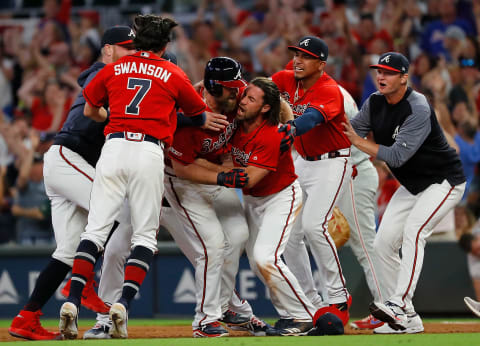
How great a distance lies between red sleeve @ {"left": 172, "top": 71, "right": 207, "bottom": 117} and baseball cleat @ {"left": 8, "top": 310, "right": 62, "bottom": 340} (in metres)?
1.76

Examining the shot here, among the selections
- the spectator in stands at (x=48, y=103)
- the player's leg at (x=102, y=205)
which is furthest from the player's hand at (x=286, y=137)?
the spectator in stands at (x=48, y=103)

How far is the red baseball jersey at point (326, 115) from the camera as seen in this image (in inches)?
228

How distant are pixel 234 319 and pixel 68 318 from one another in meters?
1.52

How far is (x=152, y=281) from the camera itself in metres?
8.02

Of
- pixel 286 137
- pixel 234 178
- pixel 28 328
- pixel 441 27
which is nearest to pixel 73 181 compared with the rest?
pixel 28 328

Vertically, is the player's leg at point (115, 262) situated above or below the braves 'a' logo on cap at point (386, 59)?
below

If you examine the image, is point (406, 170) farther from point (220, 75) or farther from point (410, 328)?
point (220, 75)

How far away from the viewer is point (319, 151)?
5.97 m

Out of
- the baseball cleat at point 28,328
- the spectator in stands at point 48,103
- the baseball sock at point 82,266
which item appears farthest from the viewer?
the spectator in stands at point 48,103

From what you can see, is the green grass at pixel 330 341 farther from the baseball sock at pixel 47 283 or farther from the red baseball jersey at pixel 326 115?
the red baseball jersey at pixel 326 115

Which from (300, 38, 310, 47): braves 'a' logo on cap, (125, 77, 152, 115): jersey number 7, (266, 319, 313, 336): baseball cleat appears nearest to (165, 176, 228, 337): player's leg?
(266, 319, 313, 336): baseball cleat

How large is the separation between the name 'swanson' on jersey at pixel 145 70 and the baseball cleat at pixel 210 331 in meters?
1.74

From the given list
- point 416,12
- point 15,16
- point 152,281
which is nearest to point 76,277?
point 152,281

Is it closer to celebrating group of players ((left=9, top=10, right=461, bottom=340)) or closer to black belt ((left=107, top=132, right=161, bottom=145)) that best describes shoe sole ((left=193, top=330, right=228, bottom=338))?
celebrating group of players ((left=9, top=10, right=461, bottom=340))
